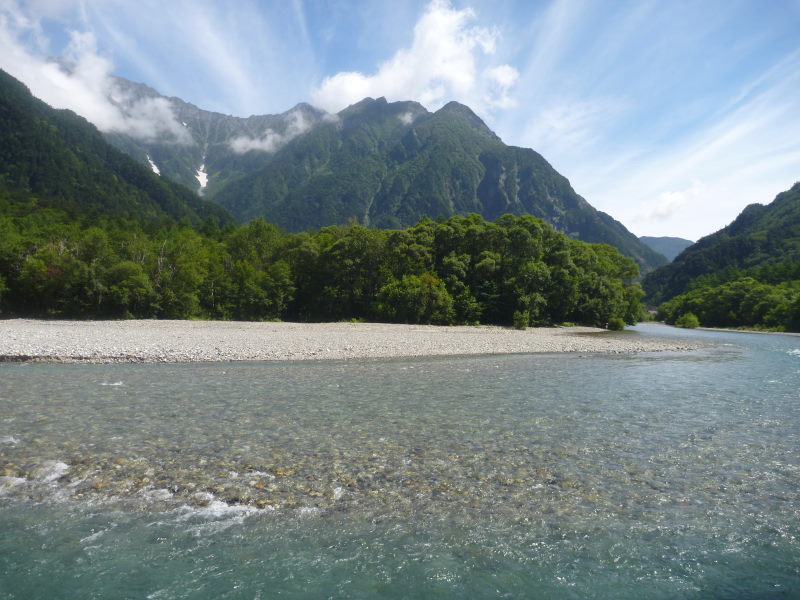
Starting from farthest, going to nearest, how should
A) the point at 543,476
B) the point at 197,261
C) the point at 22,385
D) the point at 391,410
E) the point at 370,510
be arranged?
1. the point at 197,261
2. the point at 22,385
3. the point at 391,410
4. the point at 543,476
5. the point at 370,510

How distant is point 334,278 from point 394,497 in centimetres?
5466

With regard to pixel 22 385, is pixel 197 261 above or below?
above

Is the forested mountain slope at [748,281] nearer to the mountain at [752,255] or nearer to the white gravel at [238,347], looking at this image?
the mountain at [752,255]

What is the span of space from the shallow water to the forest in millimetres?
41315

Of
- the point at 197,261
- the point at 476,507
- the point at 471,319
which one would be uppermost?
the point at 197,261

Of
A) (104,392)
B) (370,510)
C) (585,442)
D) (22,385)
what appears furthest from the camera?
(22,385)

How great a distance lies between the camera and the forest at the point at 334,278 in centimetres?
5262

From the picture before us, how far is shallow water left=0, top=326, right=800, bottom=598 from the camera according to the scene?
5070 millimetres

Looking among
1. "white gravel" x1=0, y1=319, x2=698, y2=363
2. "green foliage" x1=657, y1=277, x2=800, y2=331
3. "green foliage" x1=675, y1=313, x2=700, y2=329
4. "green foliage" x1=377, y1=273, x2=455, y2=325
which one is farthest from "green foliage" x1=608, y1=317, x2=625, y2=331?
"green foliage" x1=675, y1=313, x2=700, y2=329

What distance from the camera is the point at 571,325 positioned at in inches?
2518

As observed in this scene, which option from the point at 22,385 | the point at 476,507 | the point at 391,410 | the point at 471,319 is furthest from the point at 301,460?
the point at 471,319

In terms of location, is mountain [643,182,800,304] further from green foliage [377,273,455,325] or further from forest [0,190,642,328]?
green foliage [377,273,455,325]

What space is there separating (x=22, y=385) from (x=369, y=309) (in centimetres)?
4411

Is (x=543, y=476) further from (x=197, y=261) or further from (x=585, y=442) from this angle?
(x=197, y=261)
